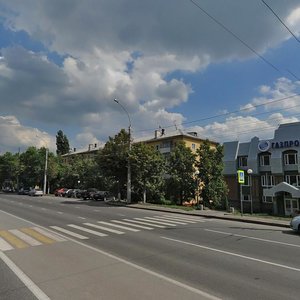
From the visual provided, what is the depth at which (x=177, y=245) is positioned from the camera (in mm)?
11000

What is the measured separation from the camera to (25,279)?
6.82 meters

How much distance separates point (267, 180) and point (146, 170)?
17.8 meters

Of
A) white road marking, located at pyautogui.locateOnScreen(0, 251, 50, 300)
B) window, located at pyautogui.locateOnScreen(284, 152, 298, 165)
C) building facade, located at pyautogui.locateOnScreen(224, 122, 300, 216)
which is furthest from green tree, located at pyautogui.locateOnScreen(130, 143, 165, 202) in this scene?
white road marking, located at pyautogui.locateOnScreen(0, 251, 50, 300)

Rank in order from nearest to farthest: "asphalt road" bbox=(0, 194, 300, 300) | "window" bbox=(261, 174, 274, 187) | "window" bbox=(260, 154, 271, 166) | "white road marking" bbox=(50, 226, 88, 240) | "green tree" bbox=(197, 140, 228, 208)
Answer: "asphalt road" bbox=(0, 194, 300, 300), "white road marking" bbox=(50, 226, 88, 240), "green tree" bbox=(197, 140, 228, 208), "window" bbox=(261, 174, 274, 187), "window" bbox=(260, 154, 271, 166)

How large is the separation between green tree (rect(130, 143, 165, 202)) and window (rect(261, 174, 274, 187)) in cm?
1476

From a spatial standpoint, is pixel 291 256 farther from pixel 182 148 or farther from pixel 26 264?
pixel 182 148

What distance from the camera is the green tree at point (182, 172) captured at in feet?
127

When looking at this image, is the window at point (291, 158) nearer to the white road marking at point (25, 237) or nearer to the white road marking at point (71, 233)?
the white road marking at point (71, 233)

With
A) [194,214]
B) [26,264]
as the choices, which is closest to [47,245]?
[26,264]

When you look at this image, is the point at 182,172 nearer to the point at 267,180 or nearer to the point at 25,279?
the point at 267,180

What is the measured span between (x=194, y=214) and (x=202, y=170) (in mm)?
15116

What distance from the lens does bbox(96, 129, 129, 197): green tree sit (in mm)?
35625

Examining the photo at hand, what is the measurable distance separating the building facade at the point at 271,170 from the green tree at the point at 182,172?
5873mm

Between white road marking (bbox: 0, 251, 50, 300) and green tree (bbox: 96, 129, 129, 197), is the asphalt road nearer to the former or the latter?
white road marking (bbox: 0, 251, 50, 300)
